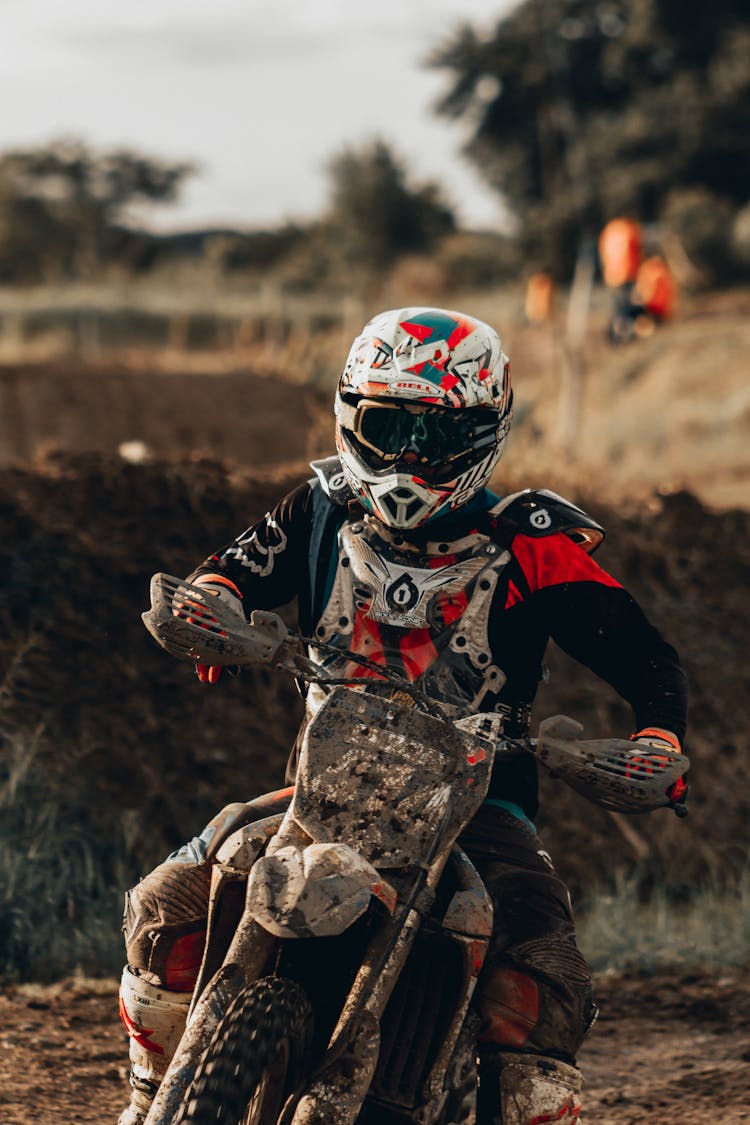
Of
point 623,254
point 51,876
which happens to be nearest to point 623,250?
point 623,254

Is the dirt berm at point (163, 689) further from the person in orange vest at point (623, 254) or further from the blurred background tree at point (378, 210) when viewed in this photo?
the blurred background tree at point (378, 210)

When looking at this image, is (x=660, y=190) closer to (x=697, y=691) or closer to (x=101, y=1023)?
(x=697, y=691)

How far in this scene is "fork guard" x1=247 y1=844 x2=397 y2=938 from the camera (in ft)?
9.30

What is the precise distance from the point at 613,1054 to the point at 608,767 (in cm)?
273

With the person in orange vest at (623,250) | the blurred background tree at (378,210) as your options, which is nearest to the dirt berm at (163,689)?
the person in orange vest at (623,250)

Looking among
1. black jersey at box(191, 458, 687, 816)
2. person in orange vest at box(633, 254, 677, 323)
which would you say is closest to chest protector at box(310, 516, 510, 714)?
black jersey at box(191, 458, 687, 816)

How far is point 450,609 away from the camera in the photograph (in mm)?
3605

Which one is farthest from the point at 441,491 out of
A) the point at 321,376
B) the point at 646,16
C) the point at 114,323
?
the point at 646,16

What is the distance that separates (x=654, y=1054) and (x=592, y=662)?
237cm

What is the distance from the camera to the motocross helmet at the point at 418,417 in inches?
140

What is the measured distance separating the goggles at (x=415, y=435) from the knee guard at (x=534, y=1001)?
43.9 inches

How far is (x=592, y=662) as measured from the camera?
375 cm

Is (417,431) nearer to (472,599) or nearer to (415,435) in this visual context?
(415,435)

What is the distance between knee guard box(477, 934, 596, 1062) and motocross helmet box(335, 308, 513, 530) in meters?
1.02
